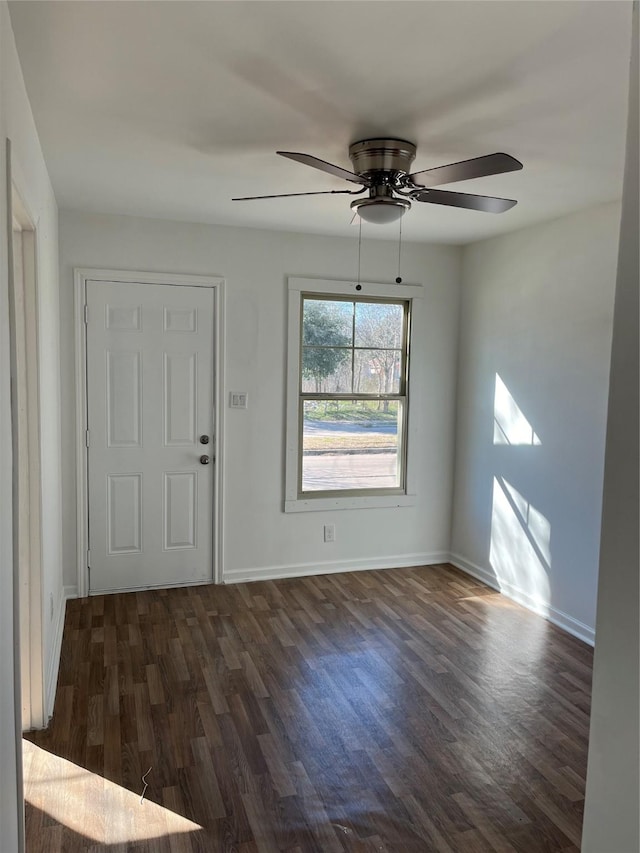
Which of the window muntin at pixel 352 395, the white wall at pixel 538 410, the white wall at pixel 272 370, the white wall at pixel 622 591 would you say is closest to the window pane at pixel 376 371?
the window muntin at pixel 352 395

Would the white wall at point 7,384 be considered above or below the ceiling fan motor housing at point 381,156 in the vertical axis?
below

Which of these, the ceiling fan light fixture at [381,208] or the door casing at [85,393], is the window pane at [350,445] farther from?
the ceiling fan light fixture at [381,208]

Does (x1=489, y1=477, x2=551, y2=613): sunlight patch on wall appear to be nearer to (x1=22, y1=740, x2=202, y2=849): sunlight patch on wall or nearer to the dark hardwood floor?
the dark hardwood floor

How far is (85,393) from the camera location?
4.09 meters

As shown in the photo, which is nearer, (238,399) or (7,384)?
(7,384)

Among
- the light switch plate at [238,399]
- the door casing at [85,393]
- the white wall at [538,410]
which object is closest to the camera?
the white wall at [538,410]

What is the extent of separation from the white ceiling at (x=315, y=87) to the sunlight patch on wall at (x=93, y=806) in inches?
97.3

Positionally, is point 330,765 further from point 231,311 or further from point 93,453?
point 231,311

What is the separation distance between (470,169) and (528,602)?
9.73ft

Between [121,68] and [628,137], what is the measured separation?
5.34ft

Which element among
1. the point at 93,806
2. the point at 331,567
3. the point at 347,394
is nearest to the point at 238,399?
the point at 347,394

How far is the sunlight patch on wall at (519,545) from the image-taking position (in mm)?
4047

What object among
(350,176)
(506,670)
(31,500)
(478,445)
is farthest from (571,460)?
(31,500)

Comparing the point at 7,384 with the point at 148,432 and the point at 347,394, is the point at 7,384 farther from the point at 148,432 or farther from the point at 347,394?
the point at 347,394
